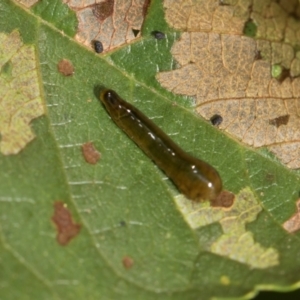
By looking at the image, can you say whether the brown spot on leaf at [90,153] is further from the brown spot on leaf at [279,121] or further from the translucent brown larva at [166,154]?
the brown spot on leaf at [279,121]

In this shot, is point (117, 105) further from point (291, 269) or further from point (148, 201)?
point (291, 269)

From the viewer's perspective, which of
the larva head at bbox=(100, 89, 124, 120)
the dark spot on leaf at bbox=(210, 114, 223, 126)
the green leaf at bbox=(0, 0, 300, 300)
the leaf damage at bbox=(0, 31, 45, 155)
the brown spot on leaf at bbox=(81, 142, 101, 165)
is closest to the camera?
the green leaf at bbox=(0, 0, 300, 300)

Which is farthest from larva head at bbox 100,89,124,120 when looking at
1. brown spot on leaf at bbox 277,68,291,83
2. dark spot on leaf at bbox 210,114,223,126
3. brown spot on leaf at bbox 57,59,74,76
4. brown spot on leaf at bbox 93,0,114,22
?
brown spot on leaf at bbox 277,68,291,83

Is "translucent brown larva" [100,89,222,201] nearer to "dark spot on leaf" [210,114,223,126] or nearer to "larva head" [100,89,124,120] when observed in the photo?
"larva head" [100,89,124,120]

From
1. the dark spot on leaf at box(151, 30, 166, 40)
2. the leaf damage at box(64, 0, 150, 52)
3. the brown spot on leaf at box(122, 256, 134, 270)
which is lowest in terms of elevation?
the brown spot on leaf at box(122, 256, 134, 270)

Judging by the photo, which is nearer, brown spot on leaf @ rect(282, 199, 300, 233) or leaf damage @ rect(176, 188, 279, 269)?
leaf damage @ rect(176, 188, 279, 269)

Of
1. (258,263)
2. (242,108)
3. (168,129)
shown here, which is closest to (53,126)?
(168,129)
